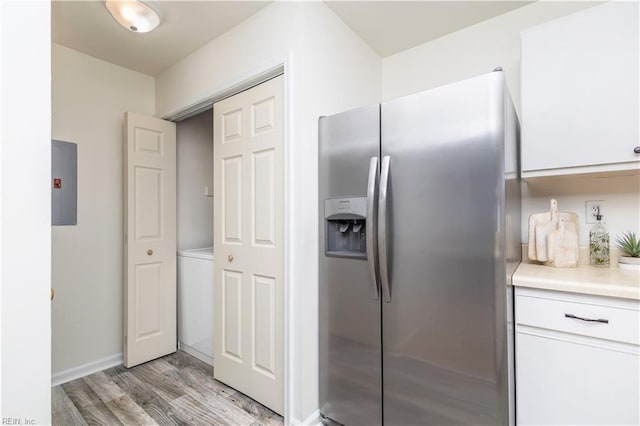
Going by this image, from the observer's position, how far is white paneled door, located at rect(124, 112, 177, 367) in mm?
2420

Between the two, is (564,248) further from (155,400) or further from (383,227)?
(155,400)

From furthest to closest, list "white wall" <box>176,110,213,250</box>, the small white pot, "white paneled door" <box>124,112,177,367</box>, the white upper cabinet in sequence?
"white wall" <box>176,110,213,250</box>
"white paneled door" <box>124,112,177,367</box>
the small white pot
the white upper cabinet

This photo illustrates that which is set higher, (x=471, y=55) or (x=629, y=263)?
(x=471, y=55)

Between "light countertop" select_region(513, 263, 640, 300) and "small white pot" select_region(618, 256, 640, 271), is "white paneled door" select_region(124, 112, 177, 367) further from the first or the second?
"small white pot" select_region(618, 256, 640, 271)

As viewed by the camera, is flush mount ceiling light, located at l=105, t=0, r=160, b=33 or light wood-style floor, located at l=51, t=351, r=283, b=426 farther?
light wood-style floor, located at l=51, t=351, r=283, b=426

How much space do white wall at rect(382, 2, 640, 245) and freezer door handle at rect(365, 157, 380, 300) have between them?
3.41ft

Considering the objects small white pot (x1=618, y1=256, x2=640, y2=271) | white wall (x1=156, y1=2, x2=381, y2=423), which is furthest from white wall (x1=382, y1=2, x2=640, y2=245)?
white wall (x1=156, y1=2, x2=381, y2=423)

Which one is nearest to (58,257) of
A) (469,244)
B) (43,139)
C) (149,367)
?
(149,367)

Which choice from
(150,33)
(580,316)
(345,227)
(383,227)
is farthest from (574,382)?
(150,33)

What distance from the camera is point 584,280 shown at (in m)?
1.28

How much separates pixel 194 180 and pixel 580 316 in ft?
9.84

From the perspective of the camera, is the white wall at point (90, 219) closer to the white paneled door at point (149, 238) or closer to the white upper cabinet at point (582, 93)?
the white paneled door at point (149, 238)

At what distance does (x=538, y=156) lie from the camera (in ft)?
5.14

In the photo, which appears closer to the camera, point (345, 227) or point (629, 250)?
point (629, 250)
